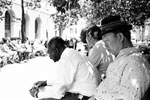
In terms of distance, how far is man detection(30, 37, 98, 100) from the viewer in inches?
111

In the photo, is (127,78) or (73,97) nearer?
(127,78)

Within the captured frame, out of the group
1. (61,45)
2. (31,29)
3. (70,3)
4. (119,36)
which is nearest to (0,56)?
(70,3)

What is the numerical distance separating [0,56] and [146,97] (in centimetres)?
1188

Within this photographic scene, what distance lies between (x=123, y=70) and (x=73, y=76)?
843 millimetres

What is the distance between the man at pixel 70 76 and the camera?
2.82 metres

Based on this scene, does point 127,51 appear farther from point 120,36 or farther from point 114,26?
point 114,26

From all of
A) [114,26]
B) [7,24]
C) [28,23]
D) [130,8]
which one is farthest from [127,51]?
[28,23]

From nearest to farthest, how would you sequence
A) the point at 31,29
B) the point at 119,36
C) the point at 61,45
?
the point at 119,36 → the point at 61,45 → the point at 31,29

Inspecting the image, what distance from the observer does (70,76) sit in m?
2.83

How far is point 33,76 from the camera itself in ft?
33.4

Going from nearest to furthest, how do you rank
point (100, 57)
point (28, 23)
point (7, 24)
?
1. point (100, 57)
2. point (7, 24)
3. point (28, 23)

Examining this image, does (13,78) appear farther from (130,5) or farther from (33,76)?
(130,5)

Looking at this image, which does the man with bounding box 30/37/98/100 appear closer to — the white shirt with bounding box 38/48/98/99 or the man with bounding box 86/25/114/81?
the white shirt with bounding box 38/48/98/99

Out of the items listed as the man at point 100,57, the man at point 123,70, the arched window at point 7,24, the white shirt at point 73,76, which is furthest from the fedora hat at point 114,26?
the arched window at point 7,24
